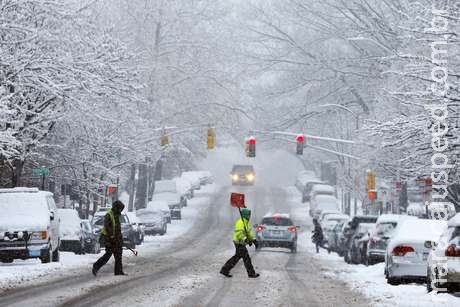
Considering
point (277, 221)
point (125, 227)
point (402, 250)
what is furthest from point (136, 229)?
point (402, 250)

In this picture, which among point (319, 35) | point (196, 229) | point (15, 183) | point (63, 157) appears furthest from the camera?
point (196, 229)

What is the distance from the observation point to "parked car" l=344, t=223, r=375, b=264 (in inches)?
1351

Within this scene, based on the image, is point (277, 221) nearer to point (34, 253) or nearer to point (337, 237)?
point (337, 237)

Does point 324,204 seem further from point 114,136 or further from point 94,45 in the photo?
point 94,45

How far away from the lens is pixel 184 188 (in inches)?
3435

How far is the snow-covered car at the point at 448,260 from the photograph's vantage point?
17219mm

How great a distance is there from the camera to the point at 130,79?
37.1 metres

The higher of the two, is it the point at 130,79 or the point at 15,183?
the point at 130,79

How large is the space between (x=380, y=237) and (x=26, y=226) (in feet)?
32.2

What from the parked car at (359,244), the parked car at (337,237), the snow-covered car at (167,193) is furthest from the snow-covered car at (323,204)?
the parked car at (359,244)

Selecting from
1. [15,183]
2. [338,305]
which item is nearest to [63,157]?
[15,183]

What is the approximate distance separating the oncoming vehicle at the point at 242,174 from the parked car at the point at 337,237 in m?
61.9

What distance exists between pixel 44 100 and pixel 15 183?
3.06 metres

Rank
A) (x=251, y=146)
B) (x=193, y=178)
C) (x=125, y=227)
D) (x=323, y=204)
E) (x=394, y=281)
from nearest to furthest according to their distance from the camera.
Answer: (x=394, y=281) < (x=125, y=227) < (x=251, y=146) < (x=323, y=204) < (x=193, y=178)
